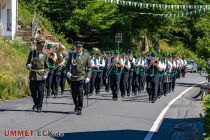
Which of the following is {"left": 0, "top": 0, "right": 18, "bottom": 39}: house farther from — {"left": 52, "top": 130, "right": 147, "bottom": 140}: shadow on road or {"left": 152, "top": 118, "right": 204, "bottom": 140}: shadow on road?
{"left": 52, "top": 130, "right": 147, "bottom": 140}: shadow on road

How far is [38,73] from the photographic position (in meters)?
14.9

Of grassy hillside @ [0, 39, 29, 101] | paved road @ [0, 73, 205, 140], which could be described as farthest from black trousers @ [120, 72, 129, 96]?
grassy hillside @ [0, 39, 29, 101]

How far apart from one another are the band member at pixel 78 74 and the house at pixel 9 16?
18282 millimetres

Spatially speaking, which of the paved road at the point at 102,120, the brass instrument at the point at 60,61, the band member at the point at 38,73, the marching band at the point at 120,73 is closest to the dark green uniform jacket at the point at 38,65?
the band member at the point at 38,73

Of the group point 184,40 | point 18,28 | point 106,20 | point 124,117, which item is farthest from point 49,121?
point 184,40

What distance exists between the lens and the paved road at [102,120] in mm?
11484

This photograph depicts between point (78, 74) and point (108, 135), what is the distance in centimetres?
368

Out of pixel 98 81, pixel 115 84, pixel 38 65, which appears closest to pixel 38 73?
pixel 38 65

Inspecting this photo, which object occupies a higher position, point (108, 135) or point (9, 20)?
point (9, 20)

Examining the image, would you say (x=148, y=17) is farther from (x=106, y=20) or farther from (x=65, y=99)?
(x=65, y=99)

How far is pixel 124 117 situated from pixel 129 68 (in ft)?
27.3

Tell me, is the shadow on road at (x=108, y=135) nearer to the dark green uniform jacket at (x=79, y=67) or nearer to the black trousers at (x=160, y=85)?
the dark green uniform jacket at (x=79, y=67)

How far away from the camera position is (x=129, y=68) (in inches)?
910

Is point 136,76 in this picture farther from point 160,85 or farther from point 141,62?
point 160,85
